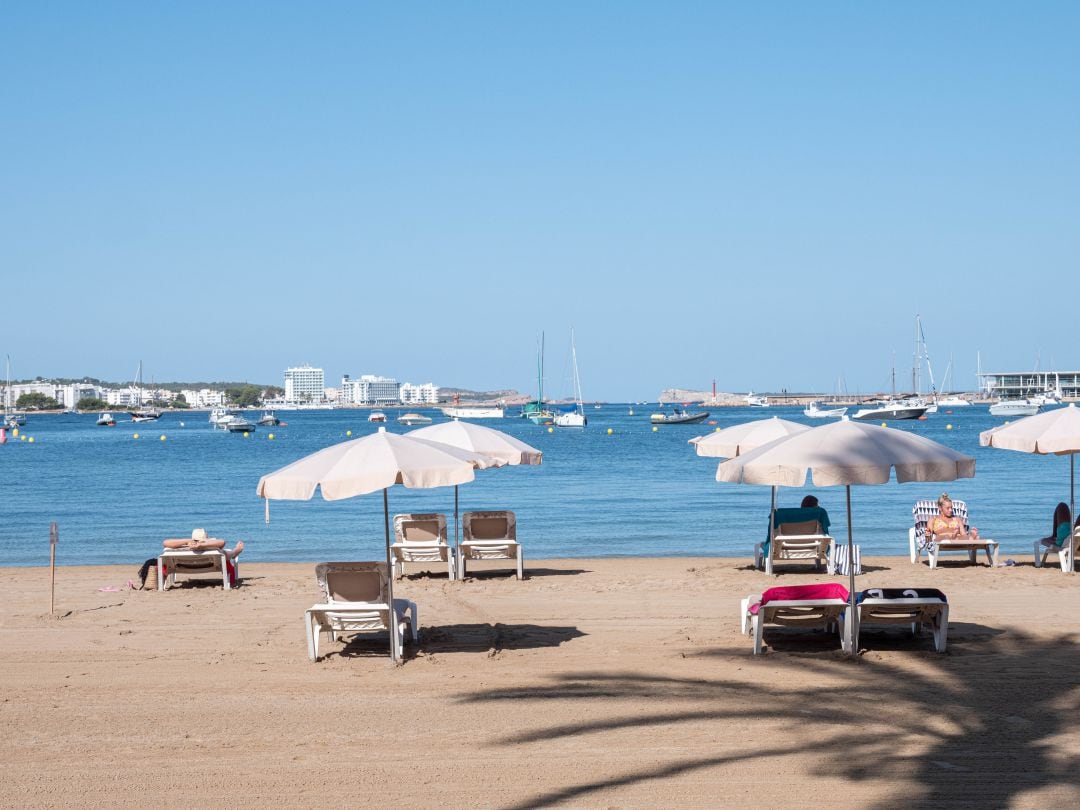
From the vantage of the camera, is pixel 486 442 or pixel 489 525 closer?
pixel 486 442

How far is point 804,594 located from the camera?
9.76m

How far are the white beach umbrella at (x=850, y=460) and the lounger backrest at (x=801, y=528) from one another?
630 centimetres

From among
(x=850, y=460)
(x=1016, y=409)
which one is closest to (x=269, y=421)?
(x=1016, y=409)

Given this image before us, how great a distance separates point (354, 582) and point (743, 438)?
6287 millimetres

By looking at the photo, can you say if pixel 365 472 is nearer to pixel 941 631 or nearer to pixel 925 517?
pixel 941 631

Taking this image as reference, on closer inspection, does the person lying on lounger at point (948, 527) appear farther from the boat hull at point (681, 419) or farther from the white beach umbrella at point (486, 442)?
the boat hull at point (681, 419)

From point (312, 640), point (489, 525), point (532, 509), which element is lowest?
point (532, 509)

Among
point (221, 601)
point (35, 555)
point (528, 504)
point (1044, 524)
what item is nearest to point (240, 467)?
point (528, 504)

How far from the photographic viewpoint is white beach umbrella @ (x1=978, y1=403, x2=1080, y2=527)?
1358 centimetres

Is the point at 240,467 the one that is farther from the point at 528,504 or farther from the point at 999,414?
the point at 999,414

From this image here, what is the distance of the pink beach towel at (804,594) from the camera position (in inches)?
381

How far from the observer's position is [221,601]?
44.6 ft

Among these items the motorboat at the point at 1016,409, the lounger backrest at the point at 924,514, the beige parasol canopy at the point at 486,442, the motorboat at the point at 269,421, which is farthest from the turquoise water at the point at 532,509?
the motorboat at the point at 269,421

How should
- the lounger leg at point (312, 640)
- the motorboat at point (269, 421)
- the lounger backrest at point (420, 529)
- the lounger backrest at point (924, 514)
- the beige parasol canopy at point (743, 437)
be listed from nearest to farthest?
the lounger leg at point (312, 640), the beige parasol canopy at point (743, 437), the lounger backrest at point (420, 529), the lounger backrest at point (924, 514), the motorboat at point (269, 421)
